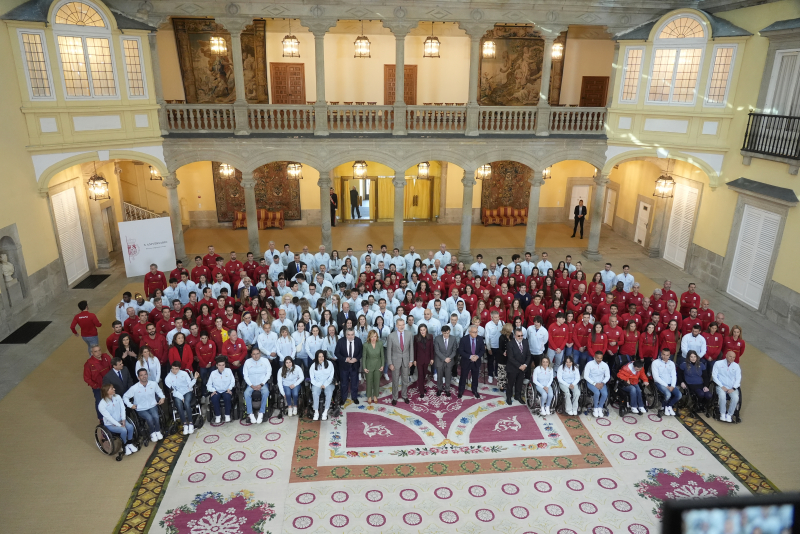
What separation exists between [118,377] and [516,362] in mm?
7428

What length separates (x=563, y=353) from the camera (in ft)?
39.7

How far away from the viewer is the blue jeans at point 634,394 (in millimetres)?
11211

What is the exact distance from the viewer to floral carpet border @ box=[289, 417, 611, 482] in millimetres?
9617

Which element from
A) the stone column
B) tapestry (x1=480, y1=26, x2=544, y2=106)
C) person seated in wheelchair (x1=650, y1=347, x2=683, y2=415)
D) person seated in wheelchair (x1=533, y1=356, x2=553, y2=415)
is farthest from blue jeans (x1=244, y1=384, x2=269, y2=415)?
tapestry (x1=480, y1=26, x2=544, y2=106)

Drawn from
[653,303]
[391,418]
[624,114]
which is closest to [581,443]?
[391,418]

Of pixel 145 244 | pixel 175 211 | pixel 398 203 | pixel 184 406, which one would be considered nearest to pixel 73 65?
pixel 175 211

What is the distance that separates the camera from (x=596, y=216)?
812 inches

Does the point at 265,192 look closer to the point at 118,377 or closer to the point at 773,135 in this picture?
the point at 118,377

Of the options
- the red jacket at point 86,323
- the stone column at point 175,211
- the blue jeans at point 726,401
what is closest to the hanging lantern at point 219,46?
the stone column at point 175,211

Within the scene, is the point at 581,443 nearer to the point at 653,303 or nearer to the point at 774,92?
the point at 653,303

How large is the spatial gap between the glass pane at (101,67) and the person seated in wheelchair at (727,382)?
17.7m

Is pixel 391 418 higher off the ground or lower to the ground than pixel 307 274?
lower

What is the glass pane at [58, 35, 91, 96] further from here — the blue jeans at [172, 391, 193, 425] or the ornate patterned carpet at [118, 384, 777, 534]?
the ornate patterned carpet at [118, 384, 777, 534]

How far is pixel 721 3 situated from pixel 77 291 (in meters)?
21.5
